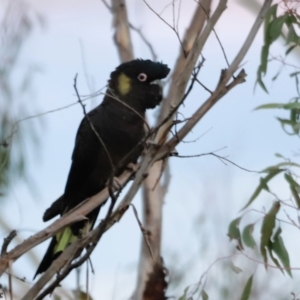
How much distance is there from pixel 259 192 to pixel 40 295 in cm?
106

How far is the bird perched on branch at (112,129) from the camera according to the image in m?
1.98

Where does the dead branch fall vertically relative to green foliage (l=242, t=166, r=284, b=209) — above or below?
below

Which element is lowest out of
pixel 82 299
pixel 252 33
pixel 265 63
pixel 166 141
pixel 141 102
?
pixel 82 299

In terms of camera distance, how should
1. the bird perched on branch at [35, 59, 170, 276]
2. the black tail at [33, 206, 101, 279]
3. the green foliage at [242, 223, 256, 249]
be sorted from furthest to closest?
1. the green foliage at [242, 223, 256, 249]
2. the bird perched on branch at [35, 59, 170, 276]
3. the black tail at [33, 206, 101, 279]

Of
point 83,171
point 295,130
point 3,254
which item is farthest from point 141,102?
point 3,254

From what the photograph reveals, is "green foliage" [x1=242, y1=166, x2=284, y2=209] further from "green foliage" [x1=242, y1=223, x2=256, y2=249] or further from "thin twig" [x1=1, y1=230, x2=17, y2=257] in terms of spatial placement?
"thin twig" [x1=1, y1=230, x2=17, y2=257]

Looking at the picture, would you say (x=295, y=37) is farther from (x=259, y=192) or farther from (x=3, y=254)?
(x=3, y=254)

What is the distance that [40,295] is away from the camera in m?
1.27

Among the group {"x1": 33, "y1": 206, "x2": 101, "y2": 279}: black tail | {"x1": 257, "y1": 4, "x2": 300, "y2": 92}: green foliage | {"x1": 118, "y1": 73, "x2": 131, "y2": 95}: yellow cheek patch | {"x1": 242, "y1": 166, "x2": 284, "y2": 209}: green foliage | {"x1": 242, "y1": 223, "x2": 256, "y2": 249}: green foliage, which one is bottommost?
{"x1": 33, "y1": 206, "x2": 101, "y2": 279}: black tail

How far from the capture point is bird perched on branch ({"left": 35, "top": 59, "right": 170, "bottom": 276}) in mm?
1978

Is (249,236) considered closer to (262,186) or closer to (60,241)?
(262,186)

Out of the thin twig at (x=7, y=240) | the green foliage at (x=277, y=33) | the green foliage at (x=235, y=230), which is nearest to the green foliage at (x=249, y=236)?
the green foliage at (x=235, y=230)

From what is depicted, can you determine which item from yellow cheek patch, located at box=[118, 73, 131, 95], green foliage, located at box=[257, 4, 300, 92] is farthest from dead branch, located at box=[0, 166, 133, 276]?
green foliage, located at box=[257, 4, 300, 92]

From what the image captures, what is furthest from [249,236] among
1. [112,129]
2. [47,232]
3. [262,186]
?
[47,232]
